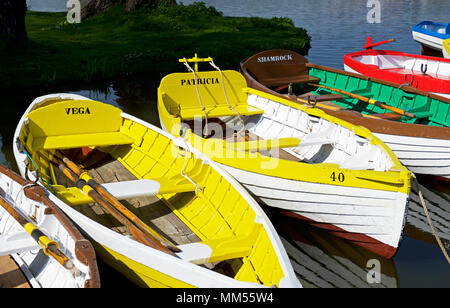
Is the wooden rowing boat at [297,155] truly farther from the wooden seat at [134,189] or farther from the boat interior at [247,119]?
the wooden seat at [134,189]

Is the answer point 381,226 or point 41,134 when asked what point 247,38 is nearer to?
point 41,134

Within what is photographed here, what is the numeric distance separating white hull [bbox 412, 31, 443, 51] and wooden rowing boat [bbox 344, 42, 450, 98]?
6.63m

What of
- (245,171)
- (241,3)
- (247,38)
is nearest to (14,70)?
(247,38)

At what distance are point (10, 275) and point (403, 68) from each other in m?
14.7

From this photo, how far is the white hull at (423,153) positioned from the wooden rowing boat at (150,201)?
14.2ft

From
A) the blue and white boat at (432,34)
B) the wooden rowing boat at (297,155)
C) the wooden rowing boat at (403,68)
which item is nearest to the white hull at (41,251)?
the wooden rowing boat at (297,155)

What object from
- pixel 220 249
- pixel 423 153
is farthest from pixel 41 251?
pixel 423 153

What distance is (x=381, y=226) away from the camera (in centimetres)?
711

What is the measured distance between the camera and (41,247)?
220 inches

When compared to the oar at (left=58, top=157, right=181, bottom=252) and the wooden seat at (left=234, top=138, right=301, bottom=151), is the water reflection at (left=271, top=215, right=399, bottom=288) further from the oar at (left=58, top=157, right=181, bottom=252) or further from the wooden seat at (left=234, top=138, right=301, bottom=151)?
the oar at (left=58, top=157, right=181, bottom=252)

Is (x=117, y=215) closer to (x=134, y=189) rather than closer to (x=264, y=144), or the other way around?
(x=134, y=189)

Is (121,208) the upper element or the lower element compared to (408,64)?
lower

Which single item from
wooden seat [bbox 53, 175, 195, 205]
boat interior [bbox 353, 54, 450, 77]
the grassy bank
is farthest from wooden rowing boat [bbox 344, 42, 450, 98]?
wooden seat [bbox 53, 175, 195, 205]

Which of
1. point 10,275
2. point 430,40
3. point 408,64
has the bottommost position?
point 10,275
